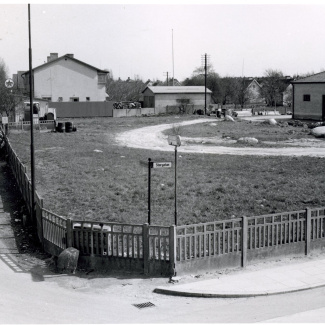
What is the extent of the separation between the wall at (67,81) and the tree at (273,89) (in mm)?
42669

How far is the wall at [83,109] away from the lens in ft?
213

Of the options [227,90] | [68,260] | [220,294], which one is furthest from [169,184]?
[227,90]

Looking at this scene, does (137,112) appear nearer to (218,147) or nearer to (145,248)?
(218,147)

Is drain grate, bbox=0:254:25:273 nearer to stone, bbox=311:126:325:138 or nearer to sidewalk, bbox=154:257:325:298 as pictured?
sidewalk, bbox=154:257:325:298

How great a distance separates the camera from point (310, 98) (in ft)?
181

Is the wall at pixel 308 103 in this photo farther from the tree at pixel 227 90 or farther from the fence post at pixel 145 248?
the tree at pixel 227 90

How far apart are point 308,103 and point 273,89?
4755cm

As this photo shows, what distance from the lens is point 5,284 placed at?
10.8 m

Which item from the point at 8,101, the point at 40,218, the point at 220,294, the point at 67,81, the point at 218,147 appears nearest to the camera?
the point at 220,294

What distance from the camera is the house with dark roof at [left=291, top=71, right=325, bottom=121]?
54.0 metres

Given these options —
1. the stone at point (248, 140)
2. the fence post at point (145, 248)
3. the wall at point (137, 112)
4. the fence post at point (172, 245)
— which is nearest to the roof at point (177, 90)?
the wall at point (137, 112)

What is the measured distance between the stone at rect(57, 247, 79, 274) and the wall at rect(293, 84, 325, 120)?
45986 mm

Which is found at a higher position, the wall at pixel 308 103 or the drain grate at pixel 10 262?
the wall at pixel 308 103

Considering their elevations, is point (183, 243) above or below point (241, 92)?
below
